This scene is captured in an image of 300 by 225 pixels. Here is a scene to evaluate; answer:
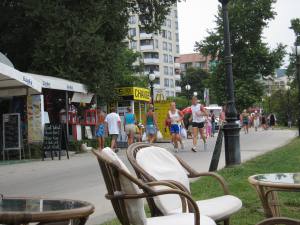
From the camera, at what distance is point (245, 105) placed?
2232 inches

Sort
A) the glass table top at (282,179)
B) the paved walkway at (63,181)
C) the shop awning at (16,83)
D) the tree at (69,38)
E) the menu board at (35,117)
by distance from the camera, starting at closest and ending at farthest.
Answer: the glass table top at (282,179)
the paved walkway at (63,181)
the shop awning at (16,83)
the menu board at (35,117)
the tree at (69,38)

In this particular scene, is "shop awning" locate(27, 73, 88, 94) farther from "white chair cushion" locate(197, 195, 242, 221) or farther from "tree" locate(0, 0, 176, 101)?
"white chair cushion" locate(197, 195, 242, 221)

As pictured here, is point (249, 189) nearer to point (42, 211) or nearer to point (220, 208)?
point (220, 208)

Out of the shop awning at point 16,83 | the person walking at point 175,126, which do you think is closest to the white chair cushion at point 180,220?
the shop awning at point 16,83

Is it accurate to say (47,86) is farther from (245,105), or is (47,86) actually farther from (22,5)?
(245,105)

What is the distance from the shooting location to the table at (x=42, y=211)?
276 cm

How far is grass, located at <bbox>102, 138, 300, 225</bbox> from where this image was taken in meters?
6.56

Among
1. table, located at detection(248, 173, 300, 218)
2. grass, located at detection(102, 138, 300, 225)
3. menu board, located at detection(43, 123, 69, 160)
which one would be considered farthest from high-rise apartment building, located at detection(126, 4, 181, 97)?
table, located at detection(248, 173, 300, 218)

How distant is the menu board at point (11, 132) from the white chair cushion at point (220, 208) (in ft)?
46.4

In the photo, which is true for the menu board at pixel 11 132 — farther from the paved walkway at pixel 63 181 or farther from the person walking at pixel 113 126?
the person walking at pixel 113 126

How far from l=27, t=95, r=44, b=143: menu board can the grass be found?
858cm

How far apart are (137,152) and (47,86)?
14.8 metres

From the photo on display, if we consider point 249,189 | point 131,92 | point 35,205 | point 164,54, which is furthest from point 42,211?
point 164,54

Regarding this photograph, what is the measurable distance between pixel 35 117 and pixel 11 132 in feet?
3.95
